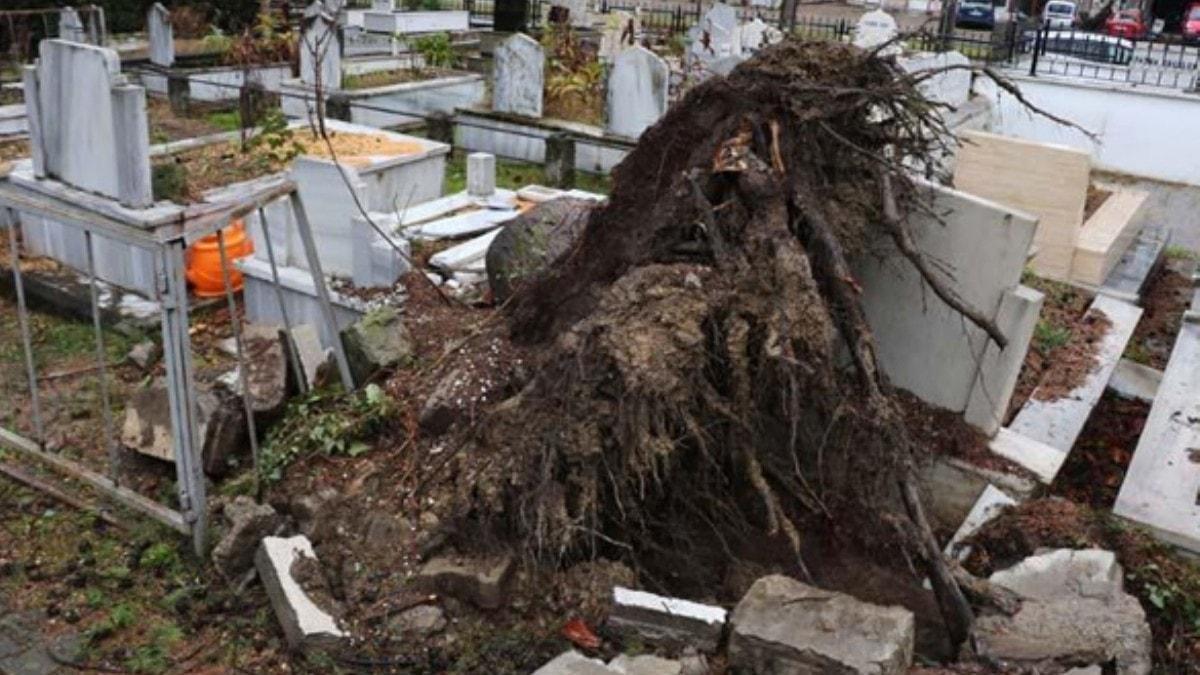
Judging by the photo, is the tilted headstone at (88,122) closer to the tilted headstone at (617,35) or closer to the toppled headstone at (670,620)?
the toppled headstone at (670,620)

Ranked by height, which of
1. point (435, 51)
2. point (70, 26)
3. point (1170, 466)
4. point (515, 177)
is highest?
point (70, 26)

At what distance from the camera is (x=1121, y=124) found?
1335 centimetres

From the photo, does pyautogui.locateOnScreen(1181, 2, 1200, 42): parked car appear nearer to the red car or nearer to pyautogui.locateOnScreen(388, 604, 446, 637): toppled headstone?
the red car

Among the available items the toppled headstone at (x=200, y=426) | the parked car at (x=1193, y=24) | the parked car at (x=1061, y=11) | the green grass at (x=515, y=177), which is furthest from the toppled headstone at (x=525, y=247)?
the parked car at (x=1061, y=11)

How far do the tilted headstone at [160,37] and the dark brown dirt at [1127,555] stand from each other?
1291 cm

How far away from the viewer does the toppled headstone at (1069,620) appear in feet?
13.4

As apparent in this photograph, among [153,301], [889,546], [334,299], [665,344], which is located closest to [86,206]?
[153,301]

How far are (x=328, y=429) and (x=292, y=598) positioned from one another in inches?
47.5

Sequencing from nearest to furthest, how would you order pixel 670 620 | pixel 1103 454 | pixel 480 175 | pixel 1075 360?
pixel 670 620, pixel 1103 454, pixel 1075 360, pixel 480 175

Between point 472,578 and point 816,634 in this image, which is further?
point 472,578

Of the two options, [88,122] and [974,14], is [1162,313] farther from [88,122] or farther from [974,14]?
[974,14]

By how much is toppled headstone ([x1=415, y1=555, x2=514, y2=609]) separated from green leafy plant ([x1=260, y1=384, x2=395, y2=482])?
1125 millimetres

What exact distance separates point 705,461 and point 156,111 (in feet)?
34.9

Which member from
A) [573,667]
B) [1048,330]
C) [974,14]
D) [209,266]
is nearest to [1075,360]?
[1048,330]
